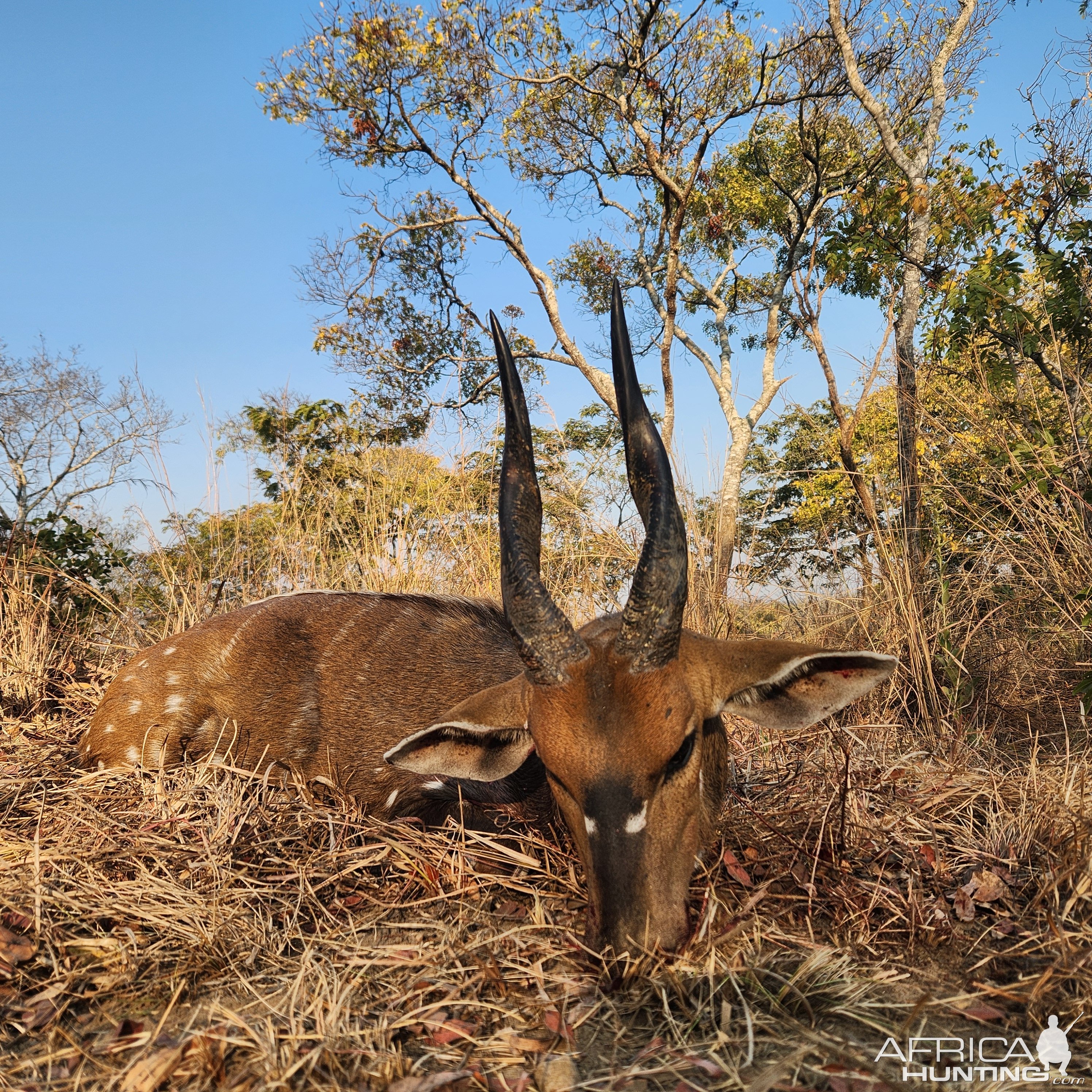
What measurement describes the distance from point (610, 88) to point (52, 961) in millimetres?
21315

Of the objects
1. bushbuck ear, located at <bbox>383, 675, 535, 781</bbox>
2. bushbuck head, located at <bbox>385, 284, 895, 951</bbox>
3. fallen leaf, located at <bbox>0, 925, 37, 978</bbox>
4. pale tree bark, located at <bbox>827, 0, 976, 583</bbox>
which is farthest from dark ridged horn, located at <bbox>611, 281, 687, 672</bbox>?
pale tree bark, located at <bbox>827, 0, 976, 583</bbox>

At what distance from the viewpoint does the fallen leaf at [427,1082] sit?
1.83 m

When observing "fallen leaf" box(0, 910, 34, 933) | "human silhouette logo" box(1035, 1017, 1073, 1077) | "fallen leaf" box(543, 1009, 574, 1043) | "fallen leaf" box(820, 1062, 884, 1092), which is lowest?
"human silhouette logo" box(1035, 1017, 1073, 1077)

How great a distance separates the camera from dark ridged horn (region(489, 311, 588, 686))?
2.55 metres

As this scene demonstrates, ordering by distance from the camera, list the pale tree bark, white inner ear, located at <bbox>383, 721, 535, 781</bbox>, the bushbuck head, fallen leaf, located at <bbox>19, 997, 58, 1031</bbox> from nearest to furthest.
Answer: fallen leaf, located at <bbox>19, 997, 58, 1031</bbox> → the bushbuck head → white inner ear, located at <bbox>383, 721, 535, 781</bbox> → the pale tree bark

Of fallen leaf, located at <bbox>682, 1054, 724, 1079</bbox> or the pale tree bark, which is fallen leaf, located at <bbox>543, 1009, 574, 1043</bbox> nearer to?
fallen leaf, located at <bbox>682, 1054, 724, 1079</bbox>

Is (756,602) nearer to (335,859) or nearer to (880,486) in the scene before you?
(880,486)

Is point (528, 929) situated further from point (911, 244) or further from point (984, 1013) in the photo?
point (911, 244)

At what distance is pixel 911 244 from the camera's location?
859cm

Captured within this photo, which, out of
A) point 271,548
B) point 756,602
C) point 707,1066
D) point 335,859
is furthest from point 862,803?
point 271,548

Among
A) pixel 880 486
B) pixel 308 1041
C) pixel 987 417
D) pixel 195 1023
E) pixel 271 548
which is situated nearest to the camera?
pixel 308 1041

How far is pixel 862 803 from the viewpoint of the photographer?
3281mm

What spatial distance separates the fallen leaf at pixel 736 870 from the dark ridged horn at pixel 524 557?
105 centimetres

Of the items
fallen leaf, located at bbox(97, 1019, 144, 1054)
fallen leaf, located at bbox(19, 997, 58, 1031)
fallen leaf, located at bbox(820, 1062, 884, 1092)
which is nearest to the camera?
fallen leaf, located at bbox(820, 1062, 884, 1092)
